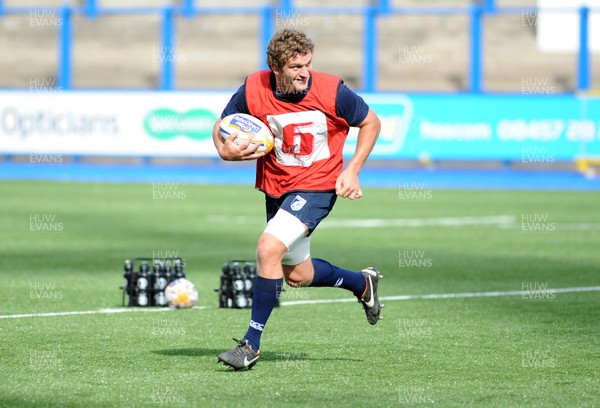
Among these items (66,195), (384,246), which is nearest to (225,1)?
(66,195)

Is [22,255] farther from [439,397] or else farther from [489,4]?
[489,4]

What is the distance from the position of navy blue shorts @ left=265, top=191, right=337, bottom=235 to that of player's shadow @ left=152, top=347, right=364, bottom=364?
2.78ft

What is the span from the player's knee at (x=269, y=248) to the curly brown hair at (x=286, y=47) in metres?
1.09

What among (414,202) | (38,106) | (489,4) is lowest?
(414,202)

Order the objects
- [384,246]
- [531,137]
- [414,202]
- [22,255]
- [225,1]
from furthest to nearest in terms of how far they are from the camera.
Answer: [225,1] < [531,137] < [414,202] < [384,246] < [22,255]

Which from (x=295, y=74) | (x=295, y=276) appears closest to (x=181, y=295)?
(x=295, y=276)

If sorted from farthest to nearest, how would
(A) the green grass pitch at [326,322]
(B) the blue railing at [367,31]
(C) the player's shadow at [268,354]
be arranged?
(B) the blue railing at [367,31], (C) the player's shadow at [268,354], (A) the green grass pitch at [326,322]

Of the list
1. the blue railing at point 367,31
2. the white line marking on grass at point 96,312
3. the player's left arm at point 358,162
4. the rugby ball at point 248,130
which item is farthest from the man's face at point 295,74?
the blue railing at point 367,31

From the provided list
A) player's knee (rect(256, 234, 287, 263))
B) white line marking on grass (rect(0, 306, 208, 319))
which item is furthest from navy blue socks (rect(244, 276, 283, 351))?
white line marking on grass (rect(0, 306, 208, 319))

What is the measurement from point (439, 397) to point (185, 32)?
108ft

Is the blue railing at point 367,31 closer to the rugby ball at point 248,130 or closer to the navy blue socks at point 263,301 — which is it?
the rugby ball at point 248,130

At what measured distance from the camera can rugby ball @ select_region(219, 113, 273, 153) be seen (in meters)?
7.98

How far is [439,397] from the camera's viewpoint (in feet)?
22.6

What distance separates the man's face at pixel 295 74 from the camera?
791 centimetres
